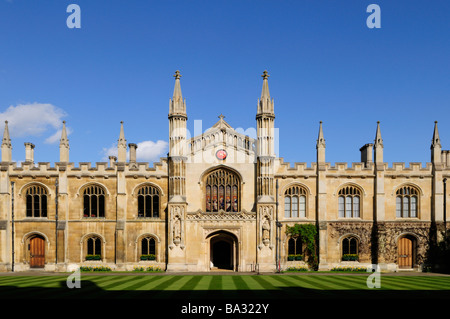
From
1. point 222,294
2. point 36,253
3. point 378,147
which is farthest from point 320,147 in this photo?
point 36,253

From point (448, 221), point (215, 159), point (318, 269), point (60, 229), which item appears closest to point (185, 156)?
point (215, 159)

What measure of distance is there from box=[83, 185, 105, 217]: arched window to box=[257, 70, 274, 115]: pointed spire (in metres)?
15.9

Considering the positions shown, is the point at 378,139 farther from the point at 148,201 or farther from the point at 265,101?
the point at 148,201

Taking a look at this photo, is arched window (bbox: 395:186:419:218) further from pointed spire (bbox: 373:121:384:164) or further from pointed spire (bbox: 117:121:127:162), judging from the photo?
pointed spire (bbox: 117:121:127:162)

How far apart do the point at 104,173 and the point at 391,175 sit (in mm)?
25616

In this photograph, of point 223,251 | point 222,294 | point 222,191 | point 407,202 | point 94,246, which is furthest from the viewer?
point 223,251

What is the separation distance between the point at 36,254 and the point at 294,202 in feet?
76.7

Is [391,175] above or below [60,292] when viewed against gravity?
above

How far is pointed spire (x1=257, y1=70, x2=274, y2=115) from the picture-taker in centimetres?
3309

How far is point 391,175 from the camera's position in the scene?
33719 mm

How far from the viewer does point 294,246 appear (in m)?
33.4

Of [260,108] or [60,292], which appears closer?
[60,292]
